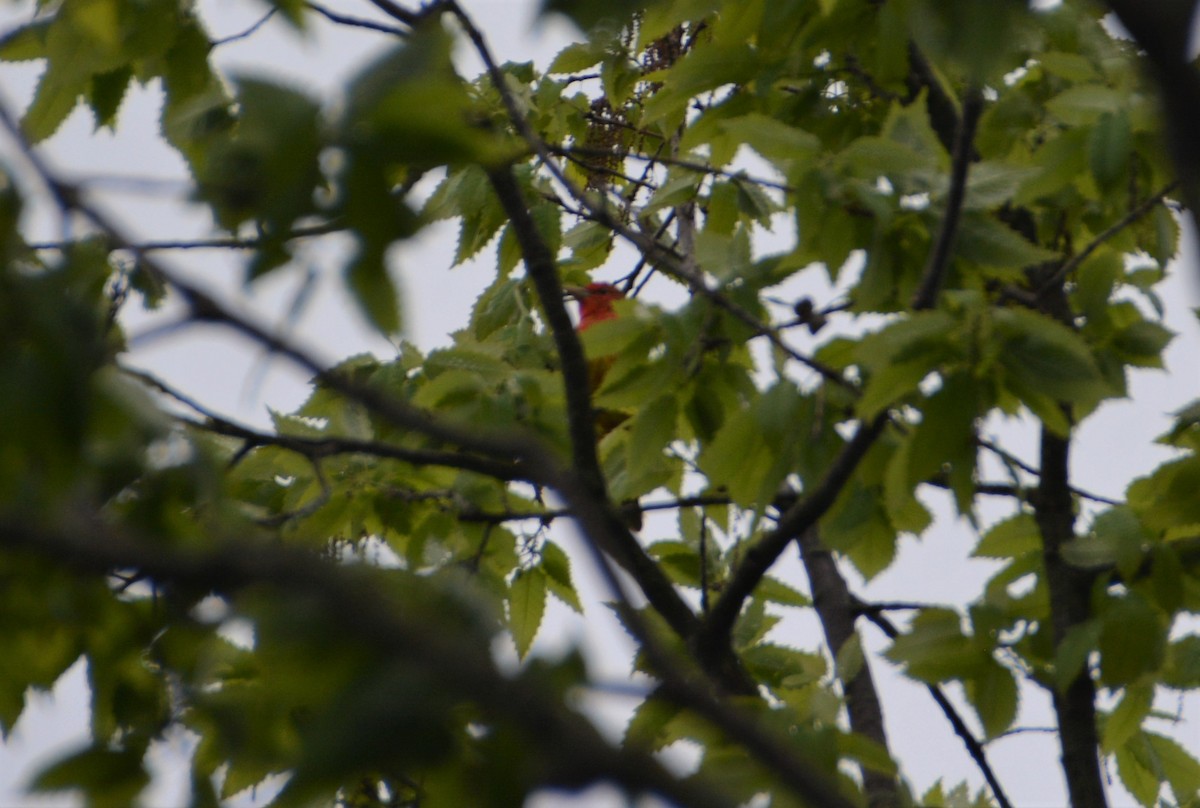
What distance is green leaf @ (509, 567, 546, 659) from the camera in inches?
124

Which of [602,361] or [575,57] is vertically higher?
[602,361]

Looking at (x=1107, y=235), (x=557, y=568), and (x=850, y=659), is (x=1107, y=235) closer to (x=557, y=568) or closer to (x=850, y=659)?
(x=850, y=659)

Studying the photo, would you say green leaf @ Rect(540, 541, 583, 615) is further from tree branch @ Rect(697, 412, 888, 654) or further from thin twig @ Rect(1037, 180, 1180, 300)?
thin twig @ Rect(1037, 180, 1180, 300)

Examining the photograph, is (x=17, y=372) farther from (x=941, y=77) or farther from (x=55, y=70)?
(x=941, y=77)

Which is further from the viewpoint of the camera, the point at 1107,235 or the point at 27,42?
the point at 27,42

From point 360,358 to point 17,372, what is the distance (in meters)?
2.19

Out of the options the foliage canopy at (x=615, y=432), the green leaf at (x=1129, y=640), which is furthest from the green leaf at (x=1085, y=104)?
the green leaf at (x=1129, y=640)

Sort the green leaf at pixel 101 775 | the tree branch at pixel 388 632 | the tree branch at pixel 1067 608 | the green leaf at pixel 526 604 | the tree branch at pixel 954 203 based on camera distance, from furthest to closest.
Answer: the green leaf at pixel 526 604 → the tree branch at pixel 1067 608 → the tree branch at pixel 954 203 → the green leaf at pixel 101 775 → the tree branch at pixel 388 632

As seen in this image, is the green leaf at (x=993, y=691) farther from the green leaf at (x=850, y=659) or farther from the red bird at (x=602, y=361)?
the red bird at (x=602, y=361)

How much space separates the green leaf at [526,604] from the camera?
3.14 meters

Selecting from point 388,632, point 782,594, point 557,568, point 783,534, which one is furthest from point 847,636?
point 388,632

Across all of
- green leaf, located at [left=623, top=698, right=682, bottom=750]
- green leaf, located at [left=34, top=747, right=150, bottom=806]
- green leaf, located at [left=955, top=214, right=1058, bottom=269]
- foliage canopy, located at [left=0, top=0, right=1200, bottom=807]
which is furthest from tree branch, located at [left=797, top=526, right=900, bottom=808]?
green leaf, located at [left=34, top=747, right=150, bottom=806]

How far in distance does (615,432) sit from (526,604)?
481 mm

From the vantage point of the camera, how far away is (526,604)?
3.15 meters
